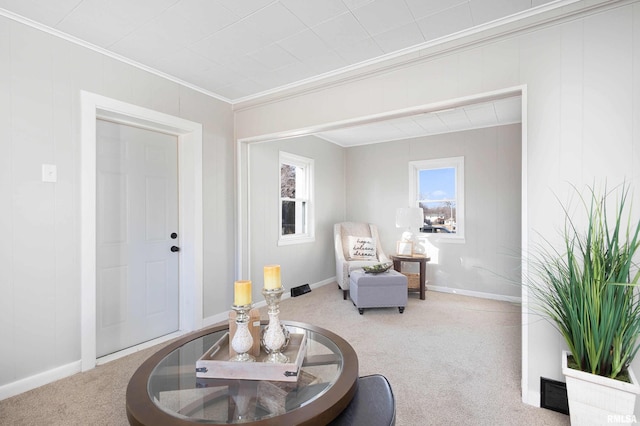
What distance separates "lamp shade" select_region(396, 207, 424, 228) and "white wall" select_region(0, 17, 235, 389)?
359cm

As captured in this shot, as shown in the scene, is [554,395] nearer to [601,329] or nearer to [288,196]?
[601,329]

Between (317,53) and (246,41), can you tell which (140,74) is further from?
(317,53)

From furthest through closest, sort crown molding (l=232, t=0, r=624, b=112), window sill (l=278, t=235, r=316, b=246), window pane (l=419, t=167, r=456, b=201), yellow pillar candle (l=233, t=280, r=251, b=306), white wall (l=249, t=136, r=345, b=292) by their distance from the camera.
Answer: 1. window pane (l=419, t=167, r=456, b=201)
2. window sill (l=278, t=235, r=316, b=246)
3. white wall (l=249, t=136, r=345, b=292)
4. crown molding (l=232, t=0, r=624, b=112)
5. yellow pillar candle (l=233, t=280, r=251, b=306)

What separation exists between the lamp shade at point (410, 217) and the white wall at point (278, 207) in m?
1.22

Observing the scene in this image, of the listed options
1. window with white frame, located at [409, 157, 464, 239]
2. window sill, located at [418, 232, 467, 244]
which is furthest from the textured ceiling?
window sill, located at [418, 232, 467, 244]

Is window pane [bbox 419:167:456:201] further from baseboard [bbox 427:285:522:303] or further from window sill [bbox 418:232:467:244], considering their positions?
baseboard [bbox 427:285:522:303]

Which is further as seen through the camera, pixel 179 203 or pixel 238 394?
pixel 179 203

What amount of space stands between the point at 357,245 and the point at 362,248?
3.5 inches

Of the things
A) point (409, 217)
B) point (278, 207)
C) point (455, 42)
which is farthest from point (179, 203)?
point (409, 217)

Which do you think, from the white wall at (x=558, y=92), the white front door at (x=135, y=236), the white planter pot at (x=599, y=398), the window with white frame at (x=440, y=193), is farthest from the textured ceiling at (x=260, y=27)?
the window with white frame at (x=440, y=193)

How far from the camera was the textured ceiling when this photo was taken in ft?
6.31

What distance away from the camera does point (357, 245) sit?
15.8 ft

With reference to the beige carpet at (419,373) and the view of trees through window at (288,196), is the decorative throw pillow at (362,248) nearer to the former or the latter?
the view of trees through window at (288,196)

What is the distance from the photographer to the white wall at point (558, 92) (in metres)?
1.74
